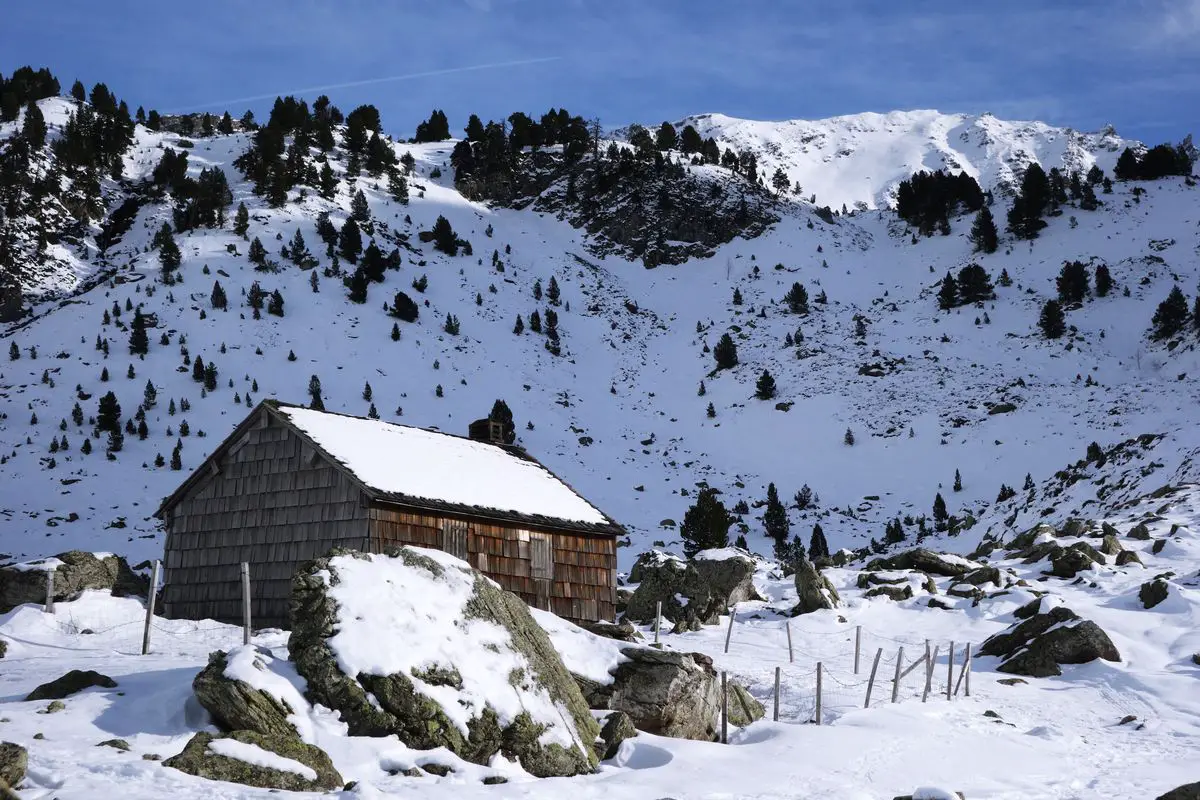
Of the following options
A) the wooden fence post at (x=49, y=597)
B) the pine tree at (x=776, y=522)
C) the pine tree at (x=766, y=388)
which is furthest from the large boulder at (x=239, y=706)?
the pine tree at (x=766, y=388)

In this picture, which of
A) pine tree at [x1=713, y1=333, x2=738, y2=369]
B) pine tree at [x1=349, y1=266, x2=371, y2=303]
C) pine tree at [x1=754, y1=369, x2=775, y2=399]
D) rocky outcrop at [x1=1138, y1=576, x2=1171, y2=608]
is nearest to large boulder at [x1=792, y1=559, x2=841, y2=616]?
rocky outcrop at [x1=1138, y1=576, x2=1171, y2=608]

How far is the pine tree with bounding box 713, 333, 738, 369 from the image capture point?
76750mm

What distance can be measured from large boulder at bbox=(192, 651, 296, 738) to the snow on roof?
10959 millimetres

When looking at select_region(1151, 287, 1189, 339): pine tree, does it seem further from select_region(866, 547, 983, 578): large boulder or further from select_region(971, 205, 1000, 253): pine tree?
select_region(866, 547, 983, 578): large boulder

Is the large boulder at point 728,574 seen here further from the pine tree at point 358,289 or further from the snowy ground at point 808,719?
the pine tree at point 358,289

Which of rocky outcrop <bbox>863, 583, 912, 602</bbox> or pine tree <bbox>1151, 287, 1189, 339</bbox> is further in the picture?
pine tree <bbox>1151, 287, 1189, 339</bbox>

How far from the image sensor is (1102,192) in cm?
9631

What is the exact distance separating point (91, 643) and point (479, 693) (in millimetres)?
10945

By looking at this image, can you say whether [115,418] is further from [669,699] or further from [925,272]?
[925,272]

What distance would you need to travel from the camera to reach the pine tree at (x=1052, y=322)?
7325 centimetres

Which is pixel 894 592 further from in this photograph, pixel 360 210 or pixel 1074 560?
pixel 360 210

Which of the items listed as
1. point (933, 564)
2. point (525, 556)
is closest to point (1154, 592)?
point (933, 564)

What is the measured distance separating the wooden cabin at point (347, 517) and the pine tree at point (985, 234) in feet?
242

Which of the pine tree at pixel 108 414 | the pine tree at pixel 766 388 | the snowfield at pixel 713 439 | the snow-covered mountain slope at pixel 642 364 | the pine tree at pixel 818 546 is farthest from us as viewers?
the pine tree at pixel 766 388
